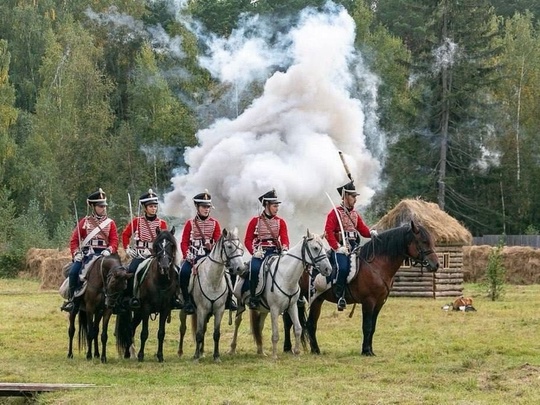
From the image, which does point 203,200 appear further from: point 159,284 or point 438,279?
point 438,279

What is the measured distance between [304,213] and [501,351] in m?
17.3

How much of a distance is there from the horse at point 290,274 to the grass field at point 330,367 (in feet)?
2.44

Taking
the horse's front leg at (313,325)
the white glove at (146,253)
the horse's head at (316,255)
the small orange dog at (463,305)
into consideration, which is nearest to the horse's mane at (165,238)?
the white glove at (146,253)

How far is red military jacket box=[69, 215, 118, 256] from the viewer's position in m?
18.7

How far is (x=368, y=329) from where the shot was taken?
18109 mm

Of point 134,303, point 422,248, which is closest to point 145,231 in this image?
point 134,303

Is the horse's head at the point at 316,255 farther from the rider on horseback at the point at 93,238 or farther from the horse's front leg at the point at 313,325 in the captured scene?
the rider on horseback at the point at 93,238

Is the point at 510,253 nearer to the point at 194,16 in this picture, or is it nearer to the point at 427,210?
the point at 427,210

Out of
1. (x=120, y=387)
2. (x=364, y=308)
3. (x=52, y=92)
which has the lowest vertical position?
(x=120, y=387)

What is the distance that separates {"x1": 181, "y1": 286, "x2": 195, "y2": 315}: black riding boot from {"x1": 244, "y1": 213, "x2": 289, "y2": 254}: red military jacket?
132 cm

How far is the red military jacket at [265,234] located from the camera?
18297 millimetres

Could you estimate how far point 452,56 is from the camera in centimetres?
5597

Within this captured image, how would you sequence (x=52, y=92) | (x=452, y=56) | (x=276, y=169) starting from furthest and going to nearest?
(x=52, y=92), (x=452, y=56), (x=276, y=169)

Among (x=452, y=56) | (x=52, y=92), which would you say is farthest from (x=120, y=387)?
(x=52, y=92)
